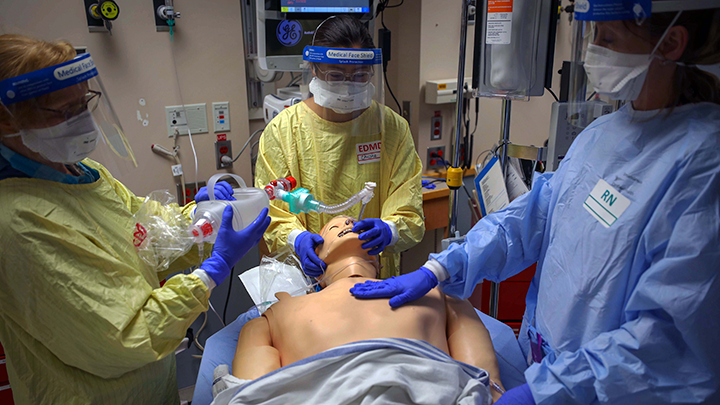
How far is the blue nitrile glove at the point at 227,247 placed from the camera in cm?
129

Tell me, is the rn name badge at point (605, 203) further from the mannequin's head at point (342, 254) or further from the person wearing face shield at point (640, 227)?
the mannequin's head at point (342, 254)

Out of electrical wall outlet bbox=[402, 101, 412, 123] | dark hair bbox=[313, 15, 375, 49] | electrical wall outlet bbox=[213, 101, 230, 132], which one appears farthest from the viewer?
electrical wall outlet bbox=[402, 101, 412, 123]

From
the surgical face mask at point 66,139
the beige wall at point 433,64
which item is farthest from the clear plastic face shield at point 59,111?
the beige wall at point 433,64

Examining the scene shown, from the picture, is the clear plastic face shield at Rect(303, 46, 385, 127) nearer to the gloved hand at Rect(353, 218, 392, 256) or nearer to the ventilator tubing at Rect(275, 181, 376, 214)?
the ventilator tubing at Rect(275, 181, 376, 214)

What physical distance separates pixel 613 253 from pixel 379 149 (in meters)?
1.05

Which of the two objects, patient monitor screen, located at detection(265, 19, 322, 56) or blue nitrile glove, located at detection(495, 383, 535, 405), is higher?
patient monitor screen, located at detection(265, 19, 322, 56)

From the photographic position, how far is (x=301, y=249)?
5.53 ft

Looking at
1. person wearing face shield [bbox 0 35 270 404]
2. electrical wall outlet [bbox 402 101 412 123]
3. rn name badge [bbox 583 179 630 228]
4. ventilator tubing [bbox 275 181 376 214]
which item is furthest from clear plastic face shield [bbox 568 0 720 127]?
electrical wall outlet [bbox 402 101 412 123]

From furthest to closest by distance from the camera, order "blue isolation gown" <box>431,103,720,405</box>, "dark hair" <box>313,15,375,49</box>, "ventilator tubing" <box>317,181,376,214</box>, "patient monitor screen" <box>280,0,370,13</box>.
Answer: "patient monitor screen" <box>280,0,370,13</box>, "ventilator tubing" <box>317,181,376,214</box>, "dark hair" <box>313,15,375,49</box>, "blue isolation gown" <box>431,103,720,405</box>

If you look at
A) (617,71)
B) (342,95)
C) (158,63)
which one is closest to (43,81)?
(342,95)

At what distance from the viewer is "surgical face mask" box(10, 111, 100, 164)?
103 cm

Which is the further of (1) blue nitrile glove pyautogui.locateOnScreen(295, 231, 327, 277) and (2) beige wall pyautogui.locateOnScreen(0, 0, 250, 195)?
(2) beige wall pyautogui.locateOnScreen(0, 0, 250, 195)

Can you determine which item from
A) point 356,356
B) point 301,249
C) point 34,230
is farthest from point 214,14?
point 356,356

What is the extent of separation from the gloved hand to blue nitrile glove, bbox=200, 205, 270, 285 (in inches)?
15.2
